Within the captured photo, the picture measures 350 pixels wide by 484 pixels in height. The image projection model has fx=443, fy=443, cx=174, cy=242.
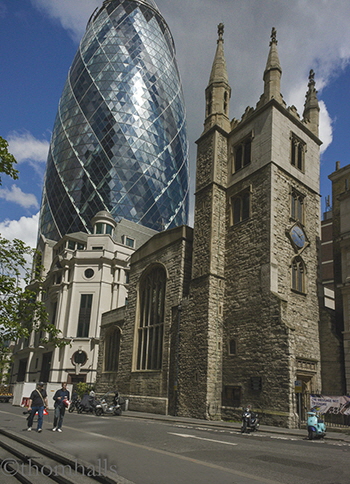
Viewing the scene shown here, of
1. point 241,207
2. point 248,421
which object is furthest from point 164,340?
point 248,421

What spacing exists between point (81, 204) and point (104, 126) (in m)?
13.8

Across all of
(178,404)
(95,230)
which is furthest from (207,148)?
(95,230)

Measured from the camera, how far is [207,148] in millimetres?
28797

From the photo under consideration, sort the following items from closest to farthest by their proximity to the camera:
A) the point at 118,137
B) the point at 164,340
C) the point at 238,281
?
the point at 238,281 < the point at 164,340 < the point at 118,137

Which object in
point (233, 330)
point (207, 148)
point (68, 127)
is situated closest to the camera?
point (233, 330)

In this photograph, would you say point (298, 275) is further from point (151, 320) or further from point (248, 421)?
point (248, 421)

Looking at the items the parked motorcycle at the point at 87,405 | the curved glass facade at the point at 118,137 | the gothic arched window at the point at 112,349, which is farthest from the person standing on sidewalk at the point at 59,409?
the curved glass facade at the point at 118,137

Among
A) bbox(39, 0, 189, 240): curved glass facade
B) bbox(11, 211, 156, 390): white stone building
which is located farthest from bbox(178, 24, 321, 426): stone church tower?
bbox(39, 0, 189, 240): curved glass facade

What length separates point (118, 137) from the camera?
73.4 meters

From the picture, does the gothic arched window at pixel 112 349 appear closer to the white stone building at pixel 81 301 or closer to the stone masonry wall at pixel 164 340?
the stone masonry wall at pixel 164 340

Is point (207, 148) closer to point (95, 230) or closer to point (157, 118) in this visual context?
point (95, 230)

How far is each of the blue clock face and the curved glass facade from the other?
47.4m

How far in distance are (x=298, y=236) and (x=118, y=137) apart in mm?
53737

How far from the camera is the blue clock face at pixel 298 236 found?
81.0 feet
